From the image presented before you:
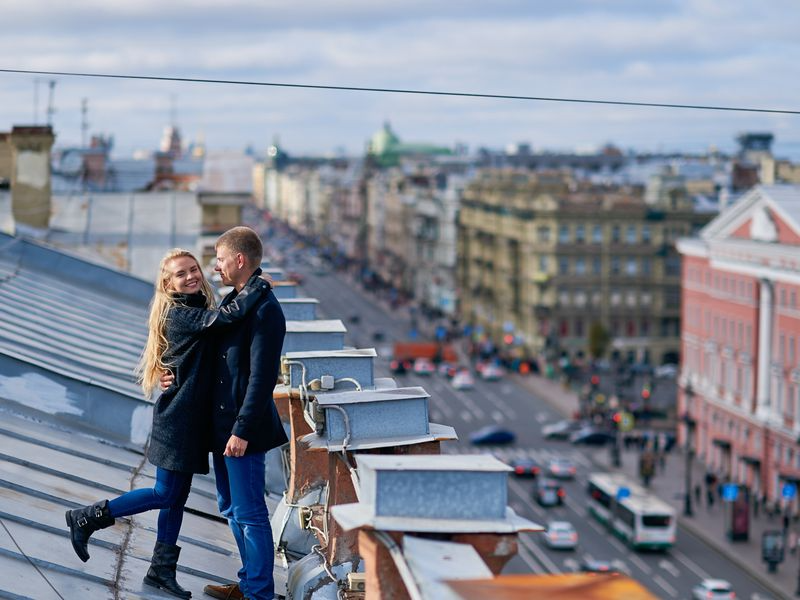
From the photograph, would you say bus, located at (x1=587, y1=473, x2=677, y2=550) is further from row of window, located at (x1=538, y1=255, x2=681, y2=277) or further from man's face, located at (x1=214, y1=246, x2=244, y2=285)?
row of window, located at (x1=538, y1=255, x2=681, y2=277)

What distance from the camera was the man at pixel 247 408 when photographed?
22.0 feet

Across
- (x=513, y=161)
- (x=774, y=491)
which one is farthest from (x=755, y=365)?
(x=513, y=161)

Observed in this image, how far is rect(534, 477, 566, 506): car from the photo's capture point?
188 feet

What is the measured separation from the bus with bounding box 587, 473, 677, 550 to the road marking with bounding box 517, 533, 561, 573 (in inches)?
120

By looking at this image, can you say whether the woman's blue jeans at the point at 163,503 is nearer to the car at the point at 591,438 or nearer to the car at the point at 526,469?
the car at the point at 526,469

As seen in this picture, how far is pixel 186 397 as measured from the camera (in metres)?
6.92

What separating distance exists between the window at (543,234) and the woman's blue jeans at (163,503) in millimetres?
95344

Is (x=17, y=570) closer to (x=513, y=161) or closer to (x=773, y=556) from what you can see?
(x=773, y=556)

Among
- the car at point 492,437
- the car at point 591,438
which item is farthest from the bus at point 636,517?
the car at point 591,438

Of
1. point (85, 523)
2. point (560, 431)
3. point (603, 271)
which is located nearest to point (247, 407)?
point (85, 523)

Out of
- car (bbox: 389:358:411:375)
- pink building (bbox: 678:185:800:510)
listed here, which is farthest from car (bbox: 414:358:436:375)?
pink building (bbox: 678:185:800:510)

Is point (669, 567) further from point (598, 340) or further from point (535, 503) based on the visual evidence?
point (598, 340)

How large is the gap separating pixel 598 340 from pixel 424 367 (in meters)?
11.3

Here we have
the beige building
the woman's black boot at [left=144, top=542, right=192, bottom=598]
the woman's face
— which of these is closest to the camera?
the woman's black boot at [left=144, top=542, right=192, bottom=598]
